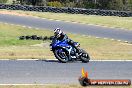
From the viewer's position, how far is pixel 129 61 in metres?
18.4

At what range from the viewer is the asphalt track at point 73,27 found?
36188 mm

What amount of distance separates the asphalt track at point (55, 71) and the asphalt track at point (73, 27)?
17.0m

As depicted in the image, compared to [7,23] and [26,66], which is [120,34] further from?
[26,66]

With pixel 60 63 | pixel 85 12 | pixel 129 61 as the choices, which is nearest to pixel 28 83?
pixel 60 63

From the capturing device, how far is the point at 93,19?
147 ft

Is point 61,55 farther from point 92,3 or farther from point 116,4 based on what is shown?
point 92,3

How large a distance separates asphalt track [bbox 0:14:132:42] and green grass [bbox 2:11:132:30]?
1.71 m

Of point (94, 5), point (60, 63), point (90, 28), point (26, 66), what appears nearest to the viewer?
point (26, 66)

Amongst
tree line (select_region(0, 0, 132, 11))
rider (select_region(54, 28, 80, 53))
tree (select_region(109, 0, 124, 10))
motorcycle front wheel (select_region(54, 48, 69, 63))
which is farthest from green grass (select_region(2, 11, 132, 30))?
motorcycle front wheel (select_region(54, 48, 69, 63))

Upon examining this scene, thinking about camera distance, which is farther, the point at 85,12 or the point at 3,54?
the point at 85,12

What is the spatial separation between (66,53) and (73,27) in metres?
22.1

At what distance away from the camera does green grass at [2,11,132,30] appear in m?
42.5

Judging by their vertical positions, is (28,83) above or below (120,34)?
above

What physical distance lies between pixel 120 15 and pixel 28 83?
36256 millimetres
